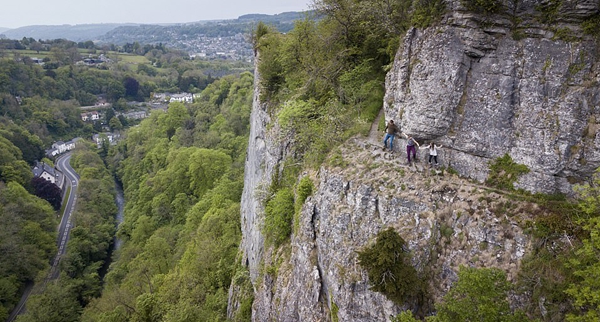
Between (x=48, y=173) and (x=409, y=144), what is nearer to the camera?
(x=409, y=144)

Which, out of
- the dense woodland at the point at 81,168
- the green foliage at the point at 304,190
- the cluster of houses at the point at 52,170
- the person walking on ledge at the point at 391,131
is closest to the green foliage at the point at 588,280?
the person walking on ledge at the point at 391,131

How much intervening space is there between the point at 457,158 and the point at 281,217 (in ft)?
29.0

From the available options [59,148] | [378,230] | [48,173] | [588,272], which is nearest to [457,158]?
[378,230]

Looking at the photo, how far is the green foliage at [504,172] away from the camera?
12148mm

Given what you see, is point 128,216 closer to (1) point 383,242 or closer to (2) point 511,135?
(1) point 383,242

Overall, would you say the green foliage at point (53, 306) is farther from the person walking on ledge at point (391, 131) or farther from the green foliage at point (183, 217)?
the person walking on ledge at point (391, 131)

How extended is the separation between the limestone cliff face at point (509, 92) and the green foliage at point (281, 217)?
22.5 ft

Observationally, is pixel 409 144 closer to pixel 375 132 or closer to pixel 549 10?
pixel 375 132

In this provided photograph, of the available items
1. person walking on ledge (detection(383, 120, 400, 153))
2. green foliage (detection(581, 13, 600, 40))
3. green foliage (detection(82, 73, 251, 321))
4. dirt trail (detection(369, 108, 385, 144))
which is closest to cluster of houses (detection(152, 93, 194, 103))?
green foliage (detection(82, 73, 251, 321))

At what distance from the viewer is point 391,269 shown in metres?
11.6

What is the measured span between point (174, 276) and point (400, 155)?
73.6ft

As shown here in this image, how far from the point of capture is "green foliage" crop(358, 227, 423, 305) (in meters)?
11.4

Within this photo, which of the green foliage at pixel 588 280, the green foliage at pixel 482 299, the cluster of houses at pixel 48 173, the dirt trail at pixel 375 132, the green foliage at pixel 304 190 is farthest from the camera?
the cluster of houses at pixel 48 173

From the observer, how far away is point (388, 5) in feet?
57.9
